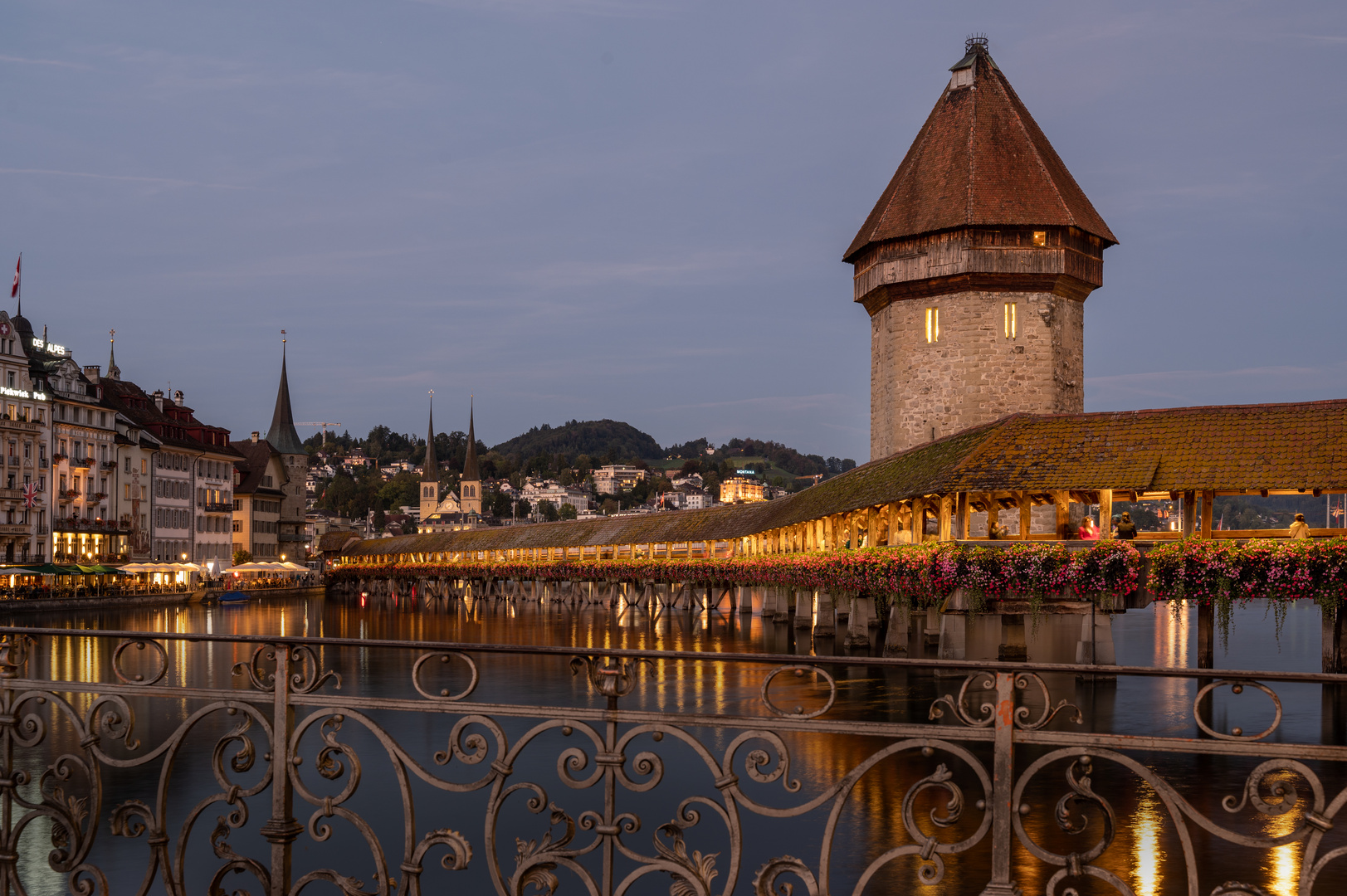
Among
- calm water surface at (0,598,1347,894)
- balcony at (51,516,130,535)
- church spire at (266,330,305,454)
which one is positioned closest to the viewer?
calm water surface at (0,598,1347,894)

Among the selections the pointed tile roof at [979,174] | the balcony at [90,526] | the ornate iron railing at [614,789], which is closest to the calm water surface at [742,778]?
the ornate iron railing at [614,789]

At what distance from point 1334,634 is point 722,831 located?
52.4ft

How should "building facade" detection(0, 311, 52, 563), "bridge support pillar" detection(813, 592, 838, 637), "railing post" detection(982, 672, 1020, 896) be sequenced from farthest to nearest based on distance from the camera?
"building facade" detection(0, 311, 52, 563), "bridge support pillar" detection(813, 592, 838, 637), "railing post" detection(982, 672, 1020, 896)

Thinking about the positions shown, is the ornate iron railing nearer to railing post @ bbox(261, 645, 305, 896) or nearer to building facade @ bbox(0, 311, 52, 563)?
railing post @ bbox(261, 645, 305, 896)

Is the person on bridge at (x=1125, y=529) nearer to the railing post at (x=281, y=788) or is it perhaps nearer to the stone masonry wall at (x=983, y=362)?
the stone masonry wall at (x=983, y=362)

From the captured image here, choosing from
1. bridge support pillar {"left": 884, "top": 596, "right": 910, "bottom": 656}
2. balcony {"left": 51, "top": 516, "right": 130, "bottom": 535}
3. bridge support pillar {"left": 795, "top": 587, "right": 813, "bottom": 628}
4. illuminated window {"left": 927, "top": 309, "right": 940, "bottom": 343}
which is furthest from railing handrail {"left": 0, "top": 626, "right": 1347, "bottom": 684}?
balcony {"left": 51, "top": 516, "right": 130, "bottom": 535}

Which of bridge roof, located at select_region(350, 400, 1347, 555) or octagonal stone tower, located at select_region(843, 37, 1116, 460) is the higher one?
octagonal stone tower, located at select_region(843, 37, 1116, 460)

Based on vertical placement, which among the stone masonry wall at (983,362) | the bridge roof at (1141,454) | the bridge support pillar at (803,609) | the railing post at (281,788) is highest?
the stone masonry wall at (983,362)

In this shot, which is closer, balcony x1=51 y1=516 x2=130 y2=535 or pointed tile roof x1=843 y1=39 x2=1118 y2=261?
pointed tile roof x1=843 y1=39 x2=1118 y2=261

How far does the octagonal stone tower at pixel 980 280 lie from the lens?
47.3 metres

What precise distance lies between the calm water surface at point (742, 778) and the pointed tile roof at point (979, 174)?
1638 cm

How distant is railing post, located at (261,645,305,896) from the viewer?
5664mm

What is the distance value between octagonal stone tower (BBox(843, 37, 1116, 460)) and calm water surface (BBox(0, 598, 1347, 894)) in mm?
10537

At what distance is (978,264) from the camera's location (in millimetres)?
47344
